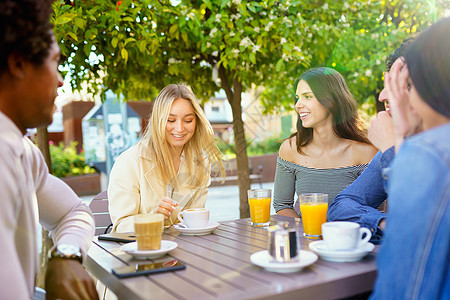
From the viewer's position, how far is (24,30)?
3.55 ft

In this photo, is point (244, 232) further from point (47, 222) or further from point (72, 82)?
point (72, 82)

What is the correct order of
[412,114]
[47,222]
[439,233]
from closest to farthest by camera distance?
[439,233]
[412,114]
[47,222]

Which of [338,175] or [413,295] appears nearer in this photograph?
[413,295]

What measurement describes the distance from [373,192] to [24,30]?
1.60 meters

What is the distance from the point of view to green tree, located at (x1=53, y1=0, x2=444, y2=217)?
9.58 ft

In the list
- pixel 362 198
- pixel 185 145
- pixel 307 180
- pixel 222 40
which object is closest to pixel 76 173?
pixel 222 40

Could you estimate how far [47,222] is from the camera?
1562mm

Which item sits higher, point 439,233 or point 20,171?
point 20,171

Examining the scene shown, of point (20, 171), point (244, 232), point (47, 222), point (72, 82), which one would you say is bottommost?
point (244, 232)

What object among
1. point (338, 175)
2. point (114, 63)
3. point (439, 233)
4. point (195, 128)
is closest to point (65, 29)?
point (114, 63)

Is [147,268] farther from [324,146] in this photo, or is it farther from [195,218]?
[324,146]

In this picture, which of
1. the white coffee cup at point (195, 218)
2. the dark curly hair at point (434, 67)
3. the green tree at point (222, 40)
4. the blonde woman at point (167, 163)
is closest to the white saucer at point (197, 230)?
the white coffee cup at point (195, 218)

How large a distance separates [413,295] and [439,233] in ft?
0.53

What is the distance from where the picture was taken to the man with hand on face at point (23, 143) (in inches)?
38.4
